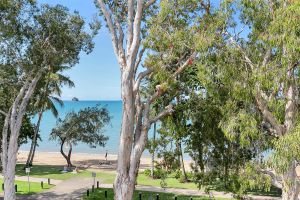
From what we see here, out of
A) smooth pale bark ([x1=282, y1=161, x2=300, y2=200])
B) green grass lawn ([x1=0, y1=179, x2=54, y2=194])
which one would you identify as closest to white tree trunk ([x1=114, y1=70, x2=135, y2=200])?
smooth pale bark ([x1=282, y1=161, x2=300, y2=200])

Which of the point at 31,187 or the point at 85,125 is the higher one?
the point at 85,125

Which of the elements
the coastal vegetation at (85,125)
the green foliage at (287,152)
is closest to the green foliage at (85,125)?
the coastal vegetation at (85,125)

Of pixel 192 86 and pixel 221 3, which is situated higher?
pixel 221 3

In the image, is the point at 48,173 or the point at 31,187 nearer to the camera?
the point at 31,187

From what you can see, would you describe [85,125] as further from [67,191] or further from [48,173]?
[67,191]

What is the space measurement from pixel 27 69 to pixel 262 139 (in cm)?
1400

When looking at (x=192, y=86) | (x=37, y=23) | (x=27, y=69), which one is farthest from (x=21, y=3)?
(x=192, y=86)

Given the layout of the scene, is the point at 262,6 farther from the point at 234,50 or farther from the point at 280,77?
the point at 280,77

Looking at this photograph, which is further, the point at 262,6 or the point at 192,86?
the point at 192,86

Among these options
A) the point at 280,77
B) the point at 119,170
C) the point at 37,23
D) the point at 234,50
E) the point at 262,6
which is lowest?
the point at 119,170

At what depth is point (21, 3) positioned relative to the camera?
20078mm

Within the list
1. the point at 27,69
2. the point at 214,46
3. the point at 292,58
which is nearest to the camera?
the point at 292,58

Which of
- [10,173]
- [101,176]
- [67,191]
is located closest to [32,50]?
[10,173]

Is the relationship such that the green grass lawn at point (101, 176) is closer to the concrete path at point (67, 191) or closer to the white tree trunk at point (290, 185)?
the concrete path at point (67, 191)
